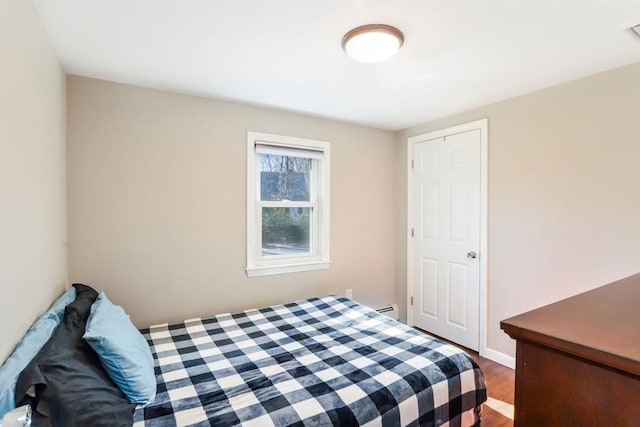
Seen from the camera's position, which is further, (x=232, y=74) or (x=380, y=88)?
(x=380, y=88)

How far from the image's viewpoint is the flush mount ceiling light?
64.1 inches

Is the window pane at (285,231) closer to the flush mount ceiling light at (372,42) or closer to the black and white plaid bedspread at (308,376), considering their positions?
the black and white plaid bedspread at (308,376)

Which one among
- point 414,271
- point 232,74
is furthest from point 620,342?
point 414,271

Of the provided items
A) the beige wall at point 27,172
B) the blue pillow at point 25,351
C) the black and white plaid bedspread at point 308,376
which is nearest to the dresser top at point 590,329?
the black and white plaid bedspread at point 308,376

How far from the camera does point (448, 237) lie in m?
3.20

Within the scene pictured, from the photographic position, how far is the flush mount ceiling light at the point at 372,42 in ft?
5.34

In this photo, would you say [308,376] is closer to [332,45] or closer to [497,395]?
[497,395]

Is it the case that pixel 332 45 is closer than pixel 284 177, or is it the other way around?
pixel 332 45

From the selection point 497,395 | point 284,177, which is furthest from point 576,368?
point 284,177

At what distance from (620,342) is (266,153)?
105 inches

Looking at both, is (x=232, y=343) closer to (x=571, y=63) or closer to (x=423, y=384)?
(x=423, y=384)

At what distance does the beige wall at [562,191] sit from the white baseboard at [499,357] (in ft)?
0.14

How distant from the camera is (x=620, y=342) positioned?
756 mm

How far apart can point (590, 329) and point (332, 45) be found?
5.68 ft
